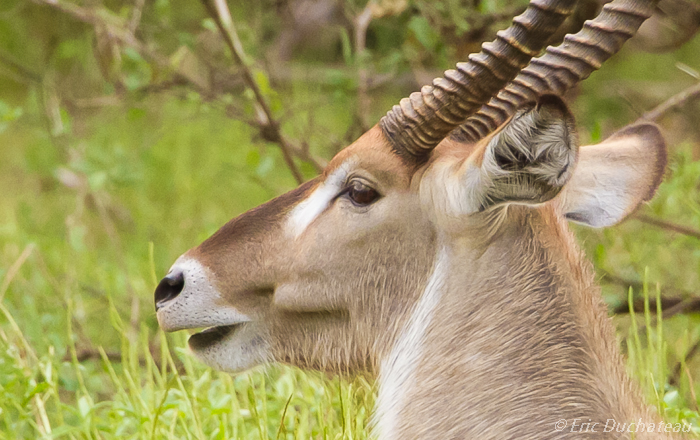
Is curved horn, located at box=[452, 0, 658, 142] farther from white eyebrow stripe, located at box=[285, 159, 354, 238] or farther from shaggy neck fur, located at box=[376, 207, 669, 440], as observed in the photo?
white eyebrow stripe, located at box=[285, 159, 354, 238]

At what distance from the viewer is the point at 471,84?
7.55 ft

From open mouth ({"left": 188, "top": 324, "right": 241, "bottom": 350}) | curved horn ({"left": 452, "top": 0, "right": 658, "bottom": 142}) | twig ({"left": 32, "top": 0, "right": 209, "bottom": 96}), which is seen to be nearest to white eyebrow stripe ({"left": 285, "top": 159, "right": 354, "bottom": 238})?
open mouth ({"left": 188, "top": 324, "right": 241, "bottom": 350})

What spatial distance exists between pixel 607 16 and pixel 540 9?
0.17 meters

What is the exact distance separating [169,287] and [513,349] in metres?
1.02

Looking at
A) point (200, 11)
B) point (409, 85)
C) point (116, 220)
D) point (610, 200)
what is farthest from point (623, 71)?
point (610, 200)

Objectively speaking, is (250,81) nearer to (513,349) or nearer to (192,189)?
(513,349)

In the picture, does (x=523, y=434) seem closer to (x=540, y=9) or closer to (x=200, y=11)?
(x=540, y=9)

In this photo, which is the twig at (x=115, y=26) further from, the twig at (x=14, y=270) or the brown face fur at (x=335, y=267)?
the brown face fur at (x=335, y=267)

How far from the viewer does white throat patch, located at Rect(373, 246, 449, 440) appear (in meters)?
2.38

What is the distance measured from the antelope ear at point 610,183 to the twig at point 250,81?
2204mm

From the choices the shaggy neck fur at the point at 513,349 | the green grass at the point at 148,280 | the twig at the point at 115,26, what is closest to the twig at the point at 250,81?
the green grass at the point at 148,280

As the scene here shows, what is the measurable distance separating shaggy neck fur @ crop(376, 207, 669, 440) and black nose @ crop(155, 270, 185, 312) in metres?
0.68

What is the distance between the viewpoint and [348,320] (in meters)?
2.55

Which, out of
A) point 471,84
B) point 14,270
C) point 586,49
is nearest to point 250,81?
point 14,270
